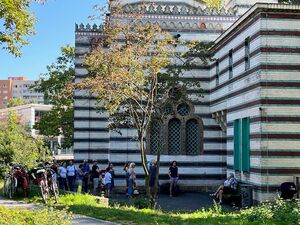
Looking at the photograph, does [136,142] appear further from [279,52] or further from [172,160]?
[279,52]

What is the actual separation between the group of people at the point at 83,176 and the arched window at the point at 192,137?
13.5ft

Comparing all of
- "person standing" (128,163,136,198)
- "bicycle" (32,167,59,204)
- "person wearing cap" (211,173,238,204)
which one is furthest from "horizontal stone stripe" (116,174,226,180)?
"bicycle" (32,167,59,204)

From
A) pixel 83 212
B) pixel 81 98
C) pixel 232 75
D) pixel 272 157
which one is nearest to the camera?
pixel 83 212

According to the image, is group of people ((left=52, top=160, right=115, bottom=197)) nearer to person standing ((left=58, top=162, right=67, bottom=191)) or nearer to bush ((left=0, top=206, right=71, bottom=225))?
person standing ((left=58, top=162, right=67, bottom=191))

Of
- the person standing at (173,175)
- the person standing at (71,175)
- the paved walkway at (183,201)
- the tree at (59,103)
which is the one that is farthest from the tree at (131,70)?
the tree at (59,103)

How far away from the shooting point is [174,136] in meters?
25.5

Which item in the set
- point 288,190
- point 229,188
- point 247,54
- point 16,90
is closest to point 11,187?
point 229,188

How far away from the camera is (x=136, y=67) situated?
725 inches

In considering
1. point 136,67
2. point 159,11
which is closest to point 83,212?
point 136,67

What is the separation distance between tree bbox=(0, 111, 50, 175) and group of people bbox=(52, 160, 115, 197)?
70.8 inches

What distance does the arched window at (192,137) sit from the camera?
25500 millimetres

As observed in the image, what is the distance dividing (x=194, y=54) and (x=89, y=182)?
→ 26.5 feet

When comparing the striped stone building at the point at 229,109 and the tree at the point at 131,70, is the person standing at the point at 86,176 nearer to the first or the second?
the striped stone building at the point at 229,109

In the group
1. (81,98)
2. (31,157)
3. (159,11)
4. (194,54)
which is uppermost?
(159,11)
